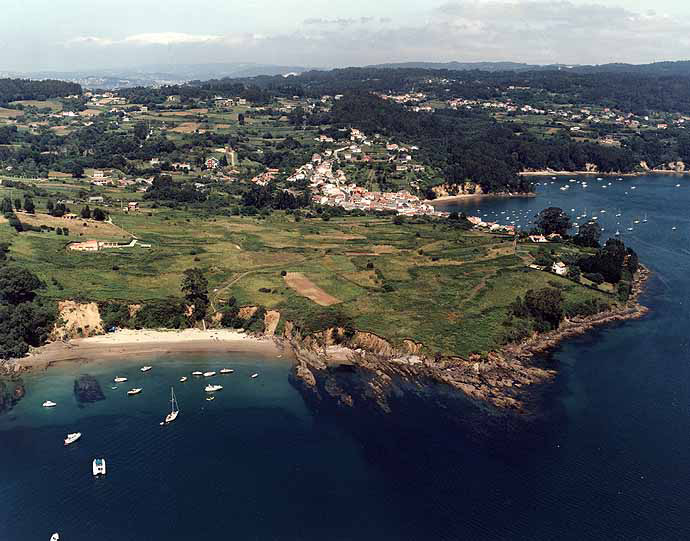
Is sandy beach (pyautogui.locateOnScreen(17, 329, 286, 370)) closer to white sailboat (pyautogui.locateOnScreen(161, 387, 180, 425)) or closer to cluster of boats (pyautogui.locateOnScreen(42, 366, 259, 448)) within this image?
cluster of boats (pyautogui.locateOnScreen(42, 366, 259, 448))

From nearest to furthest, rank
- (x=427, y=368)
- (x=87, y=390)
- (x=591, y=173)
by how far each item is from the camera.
→ (x=87, y=390)
(x=427, y=368)
(x=591, y=173)

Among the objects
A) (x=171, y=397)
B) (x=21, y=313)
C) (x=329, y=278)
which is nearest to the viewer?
(x=171, y=397)

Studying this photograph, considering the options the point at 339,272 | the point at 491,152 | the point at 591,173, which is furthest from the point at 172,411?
the point at 591,173

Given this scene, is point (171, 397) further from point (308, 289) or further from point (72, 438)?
point (308, 289)

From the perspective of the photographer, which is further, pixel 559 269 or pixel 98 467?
pixel 559 269

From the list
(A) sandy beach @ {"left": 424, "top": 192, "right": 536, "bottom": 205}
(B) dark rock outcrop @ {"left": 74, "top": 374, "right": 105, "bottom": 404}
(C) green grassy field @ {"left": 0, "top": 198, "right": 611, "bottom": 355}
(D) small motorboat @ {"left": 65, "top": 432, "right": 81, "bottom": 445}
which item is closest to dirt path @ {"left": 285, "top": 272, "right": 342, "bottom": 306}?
(C) green grassy field @ {"left": 0, "top": 198, "right": 611, "bottom": 355}

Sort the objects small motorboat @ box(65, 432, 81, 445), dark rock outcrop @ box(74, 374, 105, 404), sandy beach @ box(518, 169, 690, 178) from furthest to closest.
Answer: sandy beach @ box(518, 169, 690, 178)
dark rock outcrop @ box(74, 374, 105, 404)
small motorboat @ box(65, 432, 81, 445)
